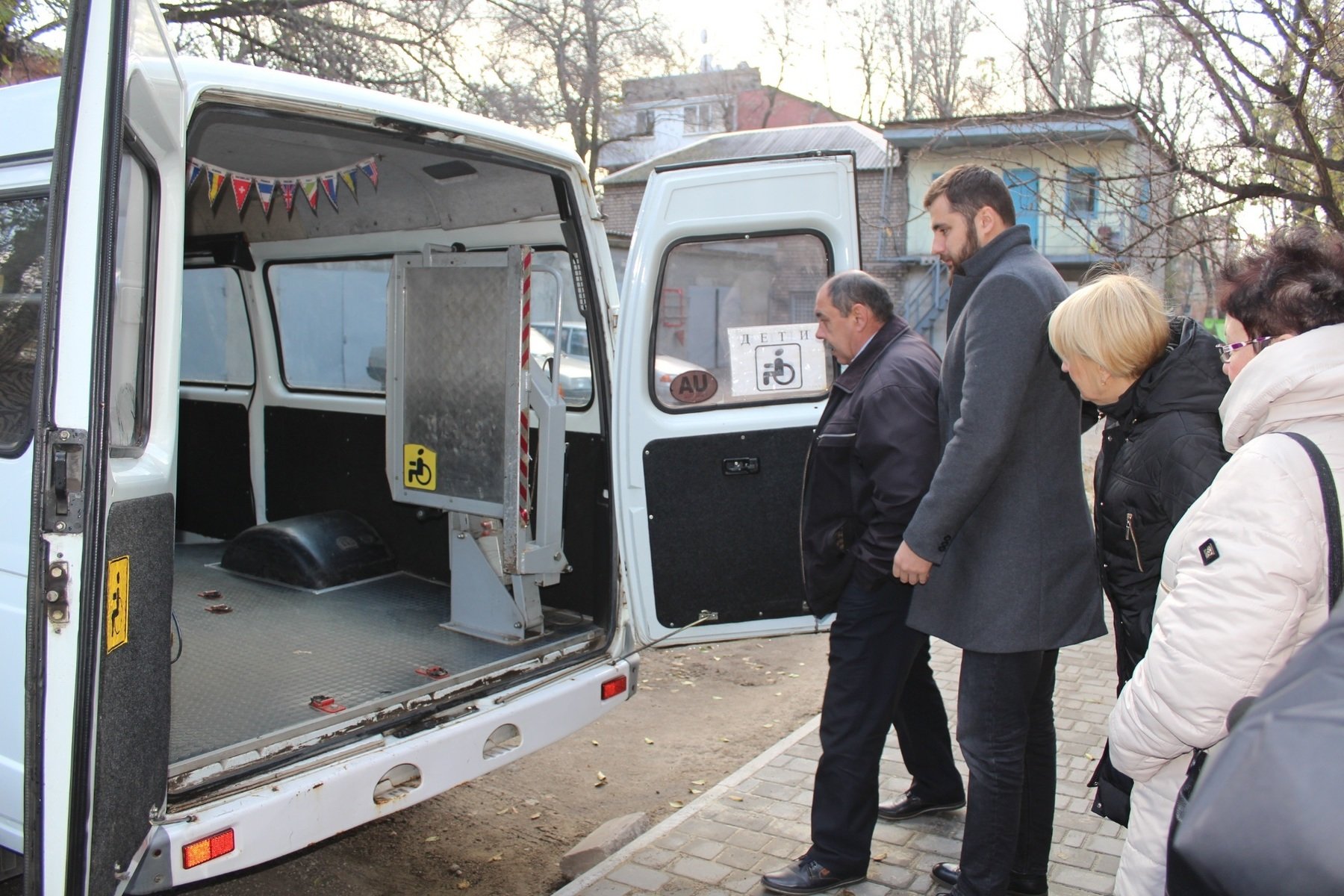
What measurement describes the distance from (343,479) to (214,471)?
4.14 ft

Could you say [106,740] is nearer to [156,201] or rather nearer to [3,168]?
[156,201]

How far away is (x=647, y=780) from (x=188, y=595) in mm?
2301

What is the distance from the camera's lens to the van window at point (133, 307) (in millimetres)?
2400

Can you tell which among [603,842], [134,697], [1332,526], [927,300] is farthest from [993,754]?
[927,300]

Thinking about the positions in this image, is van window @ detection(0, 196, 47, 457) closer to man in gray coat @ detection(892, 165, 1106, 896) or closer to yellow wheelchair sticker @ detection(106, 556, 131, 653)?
yellow wheelchair sticker @ detection(106, 556, 131, 653)

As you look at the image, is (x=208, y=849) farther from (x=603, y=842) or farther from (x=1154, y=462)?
(x=1154, y=462)

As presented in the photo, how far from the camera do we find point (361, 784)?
298 centimetres

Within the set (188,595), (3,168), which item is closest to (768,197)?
(3,168)

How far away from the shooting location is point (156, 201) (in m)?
2.57

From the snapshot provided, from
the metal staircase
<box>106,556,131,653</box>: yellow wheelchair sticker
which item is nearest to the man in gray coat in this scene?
<box>106,556,131,653</box>: yellow wheelchair sticker

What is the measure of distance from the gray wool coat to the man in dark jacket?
0.17 m

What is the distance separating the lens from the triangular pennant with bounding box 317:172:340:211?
4613 mm

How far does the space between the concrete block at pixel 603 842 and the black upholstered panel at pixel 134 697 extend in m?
1.76

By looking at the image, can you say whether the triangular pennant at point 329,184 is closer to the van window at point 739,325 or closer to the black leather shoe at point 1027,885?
the van window at point 739,325
